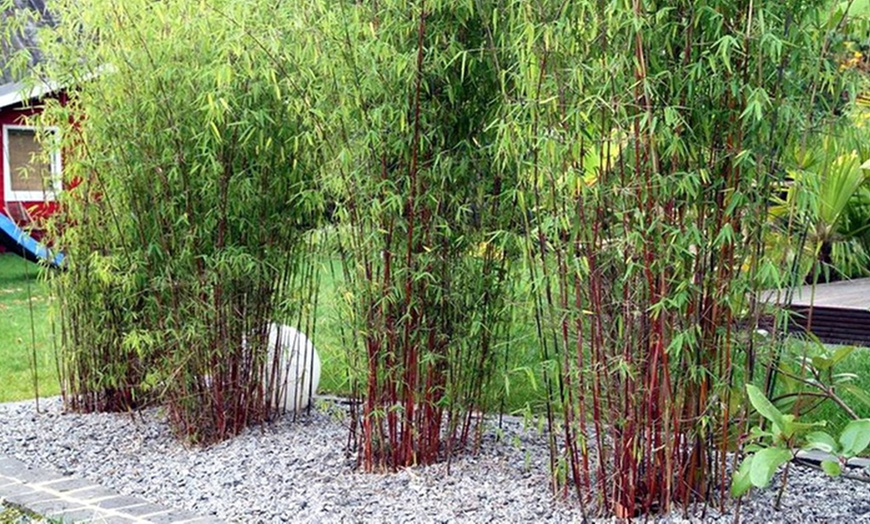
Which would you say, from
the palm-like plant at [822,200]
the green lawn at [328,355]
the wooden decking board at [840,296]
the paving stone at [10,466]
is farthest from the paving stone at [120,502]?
the wooden decking board at [840,296]

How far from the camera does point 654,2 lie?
279 centimetres

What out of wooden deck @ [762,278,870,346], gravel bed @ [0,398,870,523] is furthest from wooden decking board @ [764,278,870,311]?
gravel bed @ [0,398,870,523]

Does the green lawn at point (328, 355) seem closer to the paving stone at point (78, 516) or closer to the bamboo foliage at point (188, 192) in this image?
the bamboo foliage at point (188, 192)

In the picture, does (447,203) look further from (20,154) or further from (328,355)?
(20,154)

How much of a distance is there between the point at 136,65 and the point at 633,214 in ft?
7.34

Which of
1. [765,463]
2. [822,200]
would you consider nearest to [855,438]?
[765,463]

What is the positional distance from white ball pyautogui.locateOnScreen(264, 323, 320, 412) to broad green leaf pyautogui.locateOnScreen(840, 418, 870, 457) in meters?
2.67

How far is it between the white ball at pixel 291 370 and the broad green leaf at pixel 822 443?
8.42 feet

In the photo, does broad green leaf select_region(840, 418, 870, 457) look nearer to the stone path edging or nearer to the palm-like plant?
the palm-like plant

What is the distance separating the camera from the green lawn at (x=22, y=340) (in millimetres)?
5785

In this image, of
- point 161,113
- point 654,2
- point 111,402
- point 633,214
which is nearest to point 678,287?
point 633,214

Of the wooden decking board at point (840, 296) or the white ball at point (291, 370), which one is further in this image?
the wooden decking board at point (840, 296)

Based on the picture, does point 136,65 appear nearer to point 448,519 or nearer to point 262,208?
point 262,208

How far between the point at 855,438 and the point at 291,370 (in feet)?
9.54
